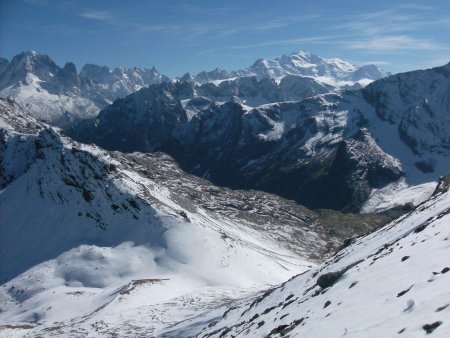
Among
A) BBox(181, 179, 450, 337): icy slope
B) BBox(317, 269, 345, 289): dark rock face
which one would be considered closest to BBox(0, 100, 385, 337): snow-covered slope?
BBox(181, 179, 450, 337): icy slope

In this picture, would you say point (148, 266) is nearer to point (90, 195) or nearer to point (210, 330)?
point (90, 195)

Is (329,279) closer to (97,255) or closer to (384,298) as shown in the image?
(384,298)

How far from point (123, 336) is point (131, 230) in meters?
68.8

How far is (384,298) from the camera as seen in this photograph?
22.9m

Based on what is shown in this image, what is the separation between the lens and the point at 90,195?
5458 inches

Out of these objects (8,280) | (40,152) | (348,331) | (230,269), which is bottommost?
(230,269)

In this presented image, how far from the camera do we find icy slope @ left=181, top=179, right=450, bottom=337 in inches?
754

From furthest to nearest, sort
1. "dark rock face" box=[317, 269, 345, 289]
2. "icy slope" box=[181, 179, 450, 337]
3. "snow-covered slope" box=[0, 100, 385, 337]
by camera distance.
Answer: "snow-covered slope" box=[0, 100, 385, 337] → "dark rock face" box=[317, 269, 345, 289] → "icy slope" box=[181, 179, 450, 337]

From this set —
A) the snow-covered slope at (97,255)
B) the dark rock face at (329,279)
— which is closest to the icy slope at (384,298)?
the dark rock face at (329,279)

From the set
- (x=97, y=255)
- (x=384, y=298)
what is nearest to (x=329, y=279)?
(x=384, y=298)

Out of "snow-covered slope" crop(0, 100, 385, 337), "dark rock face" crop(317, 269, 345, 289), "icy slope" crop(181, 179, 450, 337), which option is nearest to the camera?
"icy slope" crop(181, 179, 450, 337)

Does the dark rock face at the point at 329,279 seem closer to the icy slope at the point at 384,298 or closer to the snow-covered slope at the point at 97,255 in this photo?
the icy slope at the point at 384,298

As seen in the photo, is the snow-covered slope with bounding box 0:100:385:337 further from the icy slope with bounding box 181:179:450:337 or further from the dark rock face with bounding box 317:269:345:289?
the dark rock face with bounding box 317:269:345:289

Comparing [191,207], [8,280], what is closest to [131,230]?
[8,280]
